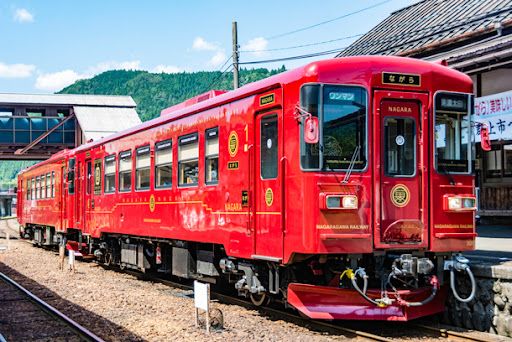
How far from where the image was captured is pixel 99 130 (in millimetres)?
41688

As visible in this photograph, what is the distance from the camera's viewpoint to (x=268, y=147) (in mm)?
8789

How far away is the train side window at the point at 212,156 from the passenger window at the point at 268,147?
4.46 feet

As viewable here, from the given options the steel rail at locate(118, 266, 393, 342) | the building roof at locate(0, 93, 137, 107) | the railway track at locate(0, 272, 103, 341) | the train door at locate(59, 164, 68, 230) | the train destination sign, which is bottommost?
the railway track at locate(0, 272, 103, 341)

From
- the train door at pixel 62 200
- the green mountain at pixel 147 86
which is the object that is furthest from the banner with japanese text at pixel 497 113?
the green mountain at pixel 147 86

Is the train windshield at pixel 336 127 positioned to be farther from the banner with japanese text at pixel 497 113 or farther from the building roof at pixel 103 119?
the building roof at pixel 103 119

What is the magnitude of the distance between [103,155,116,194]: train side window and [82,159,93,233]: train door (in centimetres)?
150

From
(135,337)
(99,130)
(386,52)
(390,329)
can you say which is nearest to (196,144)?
(135,337)

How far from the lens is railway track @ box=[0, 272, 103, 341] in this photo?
8633mm

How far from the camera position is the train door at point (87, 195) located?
17.2 metres

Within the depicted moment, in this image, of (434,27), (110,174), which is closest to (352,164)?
(110,174)

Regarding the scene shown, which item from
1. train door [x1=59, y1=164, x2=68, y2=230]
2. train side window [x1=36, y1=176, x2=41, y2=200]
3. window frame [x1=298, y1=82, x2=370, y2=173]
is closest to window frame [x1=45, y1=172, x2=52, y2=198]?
train side window [x1=36, y1=176, x2=41, y2=200]

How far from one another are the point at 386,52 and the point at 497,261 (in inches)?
415

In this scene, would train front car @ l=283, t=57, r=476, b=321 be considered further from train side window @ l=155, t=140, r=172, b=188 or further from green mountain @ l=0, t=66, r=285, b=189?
green mountain @ l=0, t=66, r=285, b=189

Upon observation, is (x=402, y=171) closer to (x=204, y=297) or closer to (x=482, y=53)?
(x=204, y=297)
